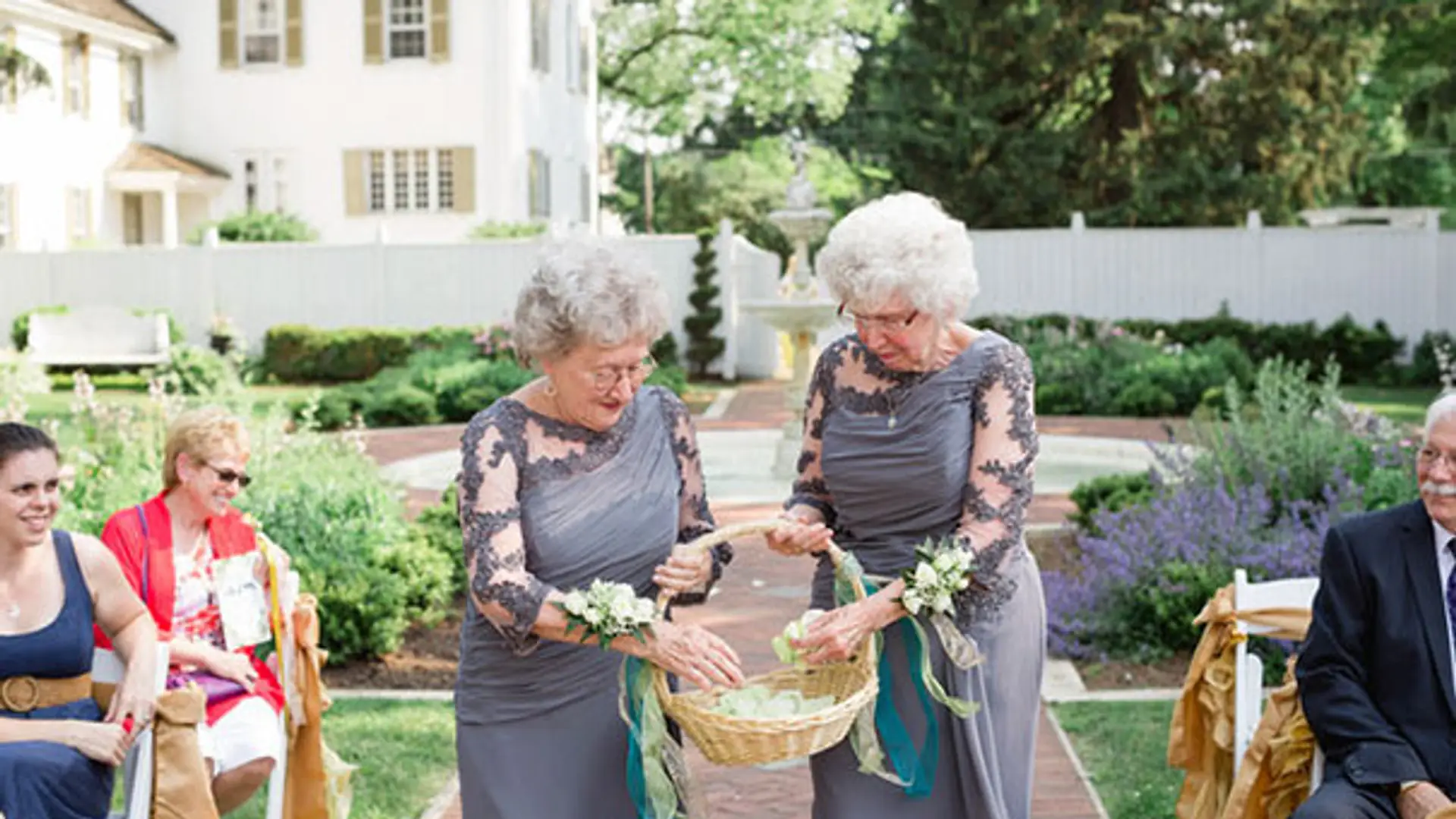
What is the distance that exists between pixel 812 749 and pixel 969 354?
1.02 m

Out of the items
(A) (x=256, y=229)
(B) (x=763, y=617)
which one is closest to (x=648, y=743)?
(B) (x=763, y=617)

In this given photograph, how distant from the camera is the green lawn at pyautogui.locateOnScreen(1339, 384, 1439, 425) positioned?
1975 cm

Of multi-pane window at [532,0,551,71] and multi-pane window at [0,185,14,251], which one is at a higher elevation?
multi-pane window at [532,0,551,71]

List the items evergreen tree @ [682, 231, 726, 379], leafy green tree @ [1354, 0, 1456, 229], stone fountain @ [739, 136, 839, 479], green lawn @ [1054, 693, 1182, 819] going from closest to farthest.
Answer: green lawn @ [1054, 693, 1182, 819], stone fountain @ [739, 136, 839, 479], evergreen tree @ [682, 231, 726, 379], leafy green tree @ [1354, 0, 1456, 229]

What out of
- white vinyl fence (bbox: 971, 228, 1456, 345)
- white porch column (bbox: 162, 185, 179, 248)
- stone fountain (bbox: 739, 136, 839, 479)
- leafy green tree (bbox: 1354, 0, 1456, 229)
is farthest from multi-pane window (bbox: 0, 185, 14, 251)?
leafy green tree (bbox: 1354, 0, 1456, 229)

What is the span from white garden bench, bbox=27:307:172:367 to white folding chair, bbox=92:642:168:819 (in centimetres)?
1984

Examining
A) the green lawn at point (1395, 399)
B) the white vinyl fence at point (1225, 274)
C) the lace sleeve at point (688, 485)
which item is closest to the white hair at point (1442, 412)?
the lace sleeve at point (688, 485)

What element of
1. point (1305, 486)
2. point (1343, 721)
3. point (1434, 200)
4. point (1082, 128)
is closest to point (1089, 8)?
point (1082, 128)

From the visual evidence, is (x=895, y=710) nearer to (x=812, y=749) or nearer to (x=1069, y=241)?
(x=812, y=749)

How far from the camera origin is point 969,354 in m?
4.35

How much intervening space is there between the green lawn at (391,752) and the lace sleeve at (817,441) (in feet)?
7.65

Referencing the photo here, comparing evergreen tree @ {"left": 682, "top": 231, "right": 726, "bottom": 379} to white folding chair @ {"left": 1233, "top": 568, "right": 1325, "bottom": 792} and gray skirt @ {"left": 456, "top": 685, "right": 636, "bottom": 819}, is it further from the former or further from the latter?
gray skirt @ {"left": 456, "top": 685, "right": 636, "bottom": 819}

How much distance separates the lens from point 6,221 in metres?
27.5

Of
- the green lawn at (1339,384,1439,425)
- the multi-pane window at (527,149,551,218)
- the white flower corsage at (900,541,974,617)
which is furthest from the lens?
the multi-pane window at (527,149,551,218)
